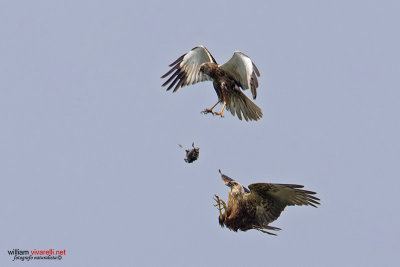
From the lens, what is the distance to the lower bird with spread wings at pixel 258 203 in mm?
15266

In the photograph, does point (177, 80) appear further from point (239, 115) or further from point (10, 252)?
point (10, 252)

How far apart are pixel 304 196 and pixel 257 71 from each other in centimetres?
372

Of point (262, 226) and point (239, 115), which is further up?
point (239, 115)

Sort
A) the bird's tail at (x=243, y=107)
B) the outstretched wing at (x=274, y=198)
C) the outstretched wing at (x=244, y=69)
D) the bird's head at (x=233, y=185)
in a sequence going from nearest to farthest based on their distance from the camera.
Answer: the outstretched wing at (x=274, y=198)
the bird's head at (x=233, y=185)
the outstretched wing at (x=244, y=69)
the bird's tail at (x=243, y=107)

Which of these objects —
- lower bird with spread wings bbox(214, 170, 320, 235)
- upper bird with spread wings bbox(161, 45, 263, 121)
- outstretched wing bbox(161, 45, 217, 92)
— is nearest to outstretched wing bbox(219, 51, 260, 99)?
upper bird with spread wings bbox(161, 45, 263, 121)

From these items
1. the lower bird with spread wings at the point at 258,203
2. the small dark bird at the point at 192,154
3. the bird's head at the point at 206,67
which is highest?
the bird's head at the point at 206,67

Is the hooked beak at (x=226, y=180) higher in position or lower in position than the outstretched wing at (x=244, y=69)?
lower

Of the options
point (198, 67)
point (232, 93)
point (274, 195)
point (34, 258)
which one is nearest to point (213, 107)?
point (232, 93)

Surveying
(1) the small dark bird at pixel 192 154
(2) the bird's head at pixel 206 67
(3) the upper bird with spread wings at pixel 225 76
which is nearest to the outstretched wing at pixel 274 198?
(1) the small dark bird at pixel 192 154

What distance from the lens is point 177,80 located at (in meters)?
19.5

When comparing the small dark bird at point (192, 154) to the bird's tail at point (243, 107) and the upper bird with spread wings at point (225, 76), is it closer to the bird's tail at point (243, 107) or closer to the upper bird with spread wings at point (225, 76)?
the upper bird with spread wings at point (225, 76)

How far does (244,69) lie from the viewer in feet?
58.2

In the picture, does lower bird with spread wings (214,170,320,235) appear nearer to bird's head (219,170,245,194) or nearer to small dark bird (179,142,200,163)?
bird's head (219,170,245,194)

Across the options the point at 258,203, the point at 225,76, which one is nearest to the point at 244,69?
the point at 225,76
